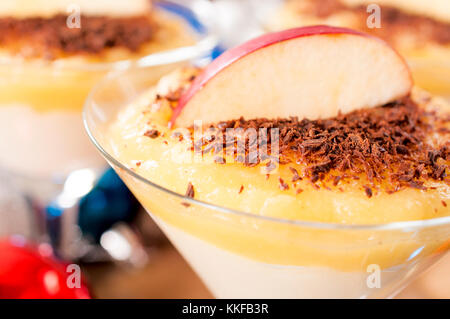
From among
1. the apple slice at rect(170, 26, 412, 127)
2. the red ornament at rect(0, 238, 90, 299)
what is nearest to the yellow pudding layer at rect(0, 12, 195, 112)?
the red ornament at rect(0, 238, 90, 299)

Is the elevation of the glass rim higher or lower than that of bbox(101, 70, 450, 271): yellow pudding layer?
higher

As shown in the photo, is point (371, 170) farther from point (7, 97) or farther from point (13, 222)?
point (13, 222)

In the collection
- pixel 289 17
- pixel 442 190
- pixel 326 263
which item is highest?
pixel 289 17

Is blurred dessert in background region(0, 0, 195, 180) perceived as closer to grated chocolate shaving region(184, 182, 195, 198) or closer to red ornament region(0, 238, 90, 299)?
red ornament region(0, 238, 90, 299)

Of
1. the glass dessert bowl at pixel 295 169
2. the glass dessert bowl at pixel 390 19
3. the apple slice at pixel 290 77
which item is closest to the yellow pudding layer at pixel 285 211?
the glass dessert bowl at pixel 295 169
